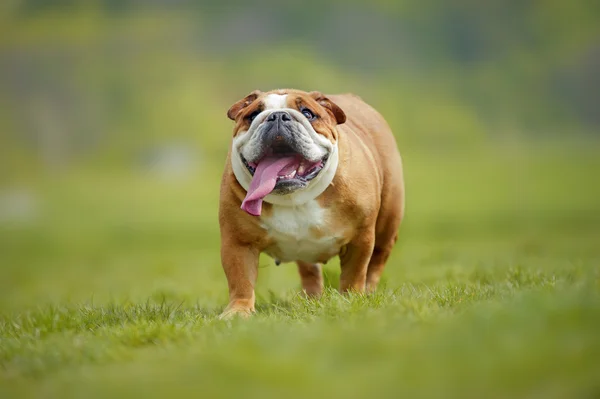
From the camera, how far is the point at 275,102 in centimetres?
516

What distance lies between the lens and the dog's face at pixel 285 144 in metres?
4.89

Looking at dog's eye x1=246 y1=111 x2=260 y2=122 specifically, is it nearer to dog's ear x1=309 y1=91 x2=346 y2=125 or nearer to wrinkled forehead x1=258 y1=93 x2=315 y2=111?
wrinkled forehead x1=258 y1=93 x2=315 y2=111

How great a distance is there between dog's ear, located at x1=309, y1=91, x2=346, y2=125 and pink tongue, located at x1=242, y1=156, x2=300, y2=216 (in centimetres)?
47

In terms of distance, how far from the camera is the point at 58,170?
6275 centimetres

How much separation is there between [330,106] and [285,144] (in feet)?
1.84

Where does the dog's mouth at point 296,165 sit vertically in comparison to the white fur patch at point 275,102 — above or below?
below

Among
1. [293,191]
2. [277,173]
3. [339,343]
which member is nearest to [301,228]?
[293,191]

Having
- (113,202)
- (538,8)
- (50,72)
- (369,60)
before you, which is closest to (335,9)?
(369,60)

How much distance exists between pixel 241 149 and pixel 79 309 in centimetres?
157

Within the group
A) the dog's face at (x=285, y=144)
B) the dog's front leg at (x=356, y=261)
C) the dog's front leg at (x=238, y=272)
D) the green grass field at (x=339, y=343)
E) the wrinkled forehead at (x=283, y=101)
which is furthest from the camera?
the dog's front leg at (x=356, y=261)

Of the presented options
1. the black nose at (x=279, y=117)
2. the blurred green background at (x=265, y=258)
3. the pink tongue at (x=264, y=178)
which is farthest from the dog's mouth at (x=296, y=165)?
the blurred green background at (x=265, y=258)

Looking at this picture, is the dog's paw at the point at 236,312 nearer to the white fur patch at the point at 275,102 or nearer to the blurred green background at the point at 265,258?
the blurred green background at the point at 265,258

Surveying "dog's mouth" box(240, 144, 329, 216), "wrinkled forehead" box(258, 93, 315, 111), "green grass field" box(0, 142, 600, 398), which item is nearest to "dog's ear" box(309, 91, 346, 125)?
"wrinkled forehead" box(258, 93, 315, 111)

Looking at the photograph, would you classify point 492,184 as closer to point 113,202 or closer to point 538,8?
point 113,202
